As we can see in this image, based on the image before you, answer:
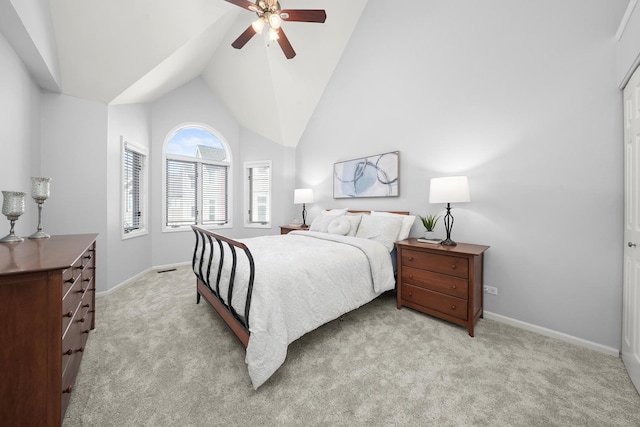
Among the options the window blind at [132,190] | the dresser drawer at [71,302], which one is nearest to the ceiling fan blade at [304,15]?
the dresser drawer at [71,302]

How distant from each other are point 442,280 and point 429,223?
66 centimetres

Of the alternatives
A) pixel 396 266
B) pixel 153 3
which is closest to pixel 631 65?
pixel 396 266

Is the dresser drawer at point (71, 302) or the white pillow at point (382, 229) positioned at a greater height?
the white pillow at point (382, 229)

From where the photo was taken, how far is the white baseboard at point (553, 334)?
1911mm

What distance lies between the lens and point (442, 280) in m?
2.33

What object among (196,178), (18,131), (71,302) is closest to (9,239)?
(71,302)

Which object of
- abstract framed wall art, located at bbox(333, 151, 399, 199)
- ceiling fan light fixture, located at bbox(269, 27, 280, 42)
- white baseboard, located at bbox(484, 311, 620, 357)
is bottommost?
white baseboard, located at bbox(484, 311, 620, 357)

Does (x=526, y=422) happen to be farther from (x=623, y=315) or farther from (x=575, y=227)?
(x=575, y=227)

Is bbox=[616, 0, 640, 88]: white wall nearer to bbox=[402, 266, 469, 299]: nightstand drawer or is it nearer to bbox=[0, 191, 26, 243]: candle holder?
bbox=[402, 266, 469, 299]: nightstand drawer

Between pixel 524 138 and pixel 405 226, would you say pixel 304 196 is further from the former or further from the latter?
pixel 524 138

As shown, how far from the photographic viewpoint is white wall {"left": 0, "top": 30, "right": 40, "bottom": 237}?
1.94 meters

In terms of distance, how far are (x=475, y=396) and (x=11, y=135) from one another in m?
4.17

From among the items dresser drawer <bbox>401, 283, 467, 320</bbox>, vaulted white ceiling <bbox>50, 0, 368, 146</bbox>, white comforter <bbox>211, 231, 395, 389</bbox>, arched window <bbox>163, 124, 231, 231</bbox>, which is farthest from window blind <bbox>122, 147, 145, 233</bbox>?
dresser drawer <bbox>401, 283, 467, 320</bbox>

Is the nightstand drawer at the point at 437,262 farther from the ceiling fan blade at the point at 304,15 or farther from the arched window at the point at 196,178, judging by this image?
the arched window at the point at 196,178
